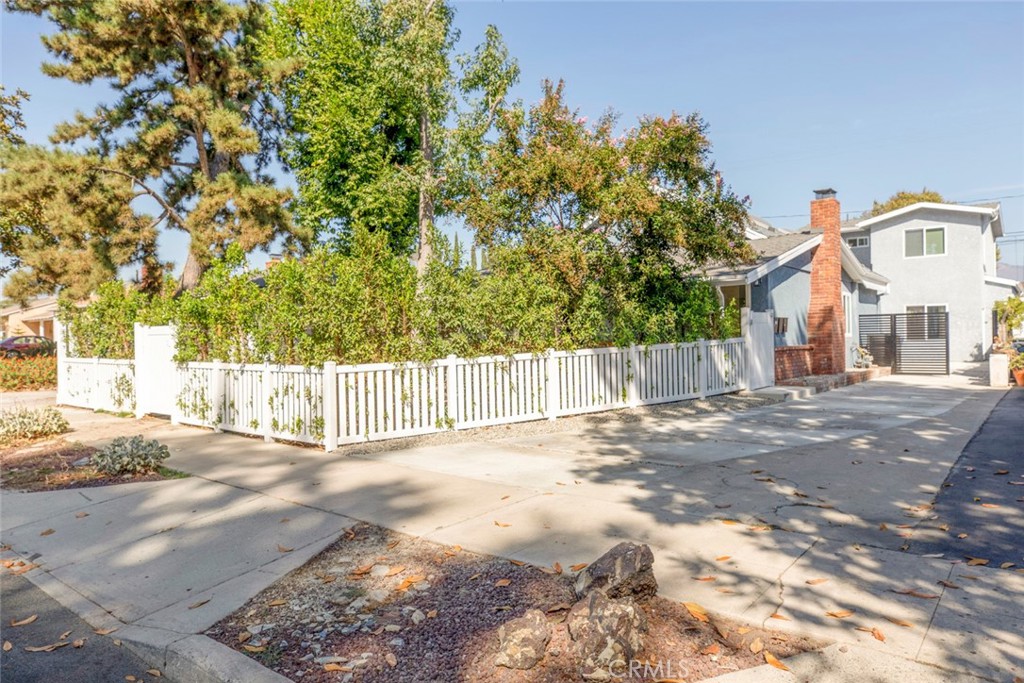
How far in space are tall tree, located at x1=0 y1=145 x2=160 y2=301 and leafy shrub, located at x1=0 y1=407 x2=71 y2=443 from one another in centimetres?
919

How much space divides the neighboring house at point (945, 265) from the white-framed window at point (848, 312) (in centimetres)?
545

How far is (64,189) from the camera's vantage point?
Answer: 17703 millimetres

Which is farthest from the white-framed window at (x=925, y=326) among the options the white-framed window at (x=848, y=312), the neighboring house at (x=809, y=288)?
the neighboring house at (x=809, y=288)

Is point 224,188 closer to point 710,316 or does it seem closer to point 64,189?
point 64,189

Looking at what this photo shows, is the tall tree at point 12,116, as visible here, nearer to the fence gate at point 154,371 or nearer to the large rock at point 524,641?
the fence gate at point 154,371

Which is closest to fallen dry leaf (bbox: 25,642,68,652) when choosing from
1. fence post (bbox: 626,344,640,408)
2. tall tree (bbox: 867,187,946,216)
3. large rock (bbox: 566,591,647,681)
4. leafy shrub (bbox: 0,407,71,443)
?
large rock (bbox: 566,591,647,681)

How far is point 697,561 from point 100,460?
21.6 ft

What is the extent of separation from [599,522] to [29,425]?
9.58 metres

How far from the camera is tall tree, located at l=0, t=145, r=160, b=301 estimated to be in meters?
17.5

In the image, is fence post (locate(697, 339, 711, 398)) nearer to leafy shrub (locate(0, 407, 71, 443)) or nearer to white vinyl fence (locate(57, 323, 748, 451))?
white vinyl fence (locate(57, 323, 748, 451))

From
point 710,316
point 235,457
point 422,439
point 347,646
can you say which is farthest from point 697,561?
point 710,316

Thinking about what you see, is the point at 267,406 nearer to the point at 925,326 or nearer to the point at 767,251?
the point at 767,251

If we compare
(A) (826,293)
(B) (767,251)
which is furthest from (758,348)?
(A) (826,293)

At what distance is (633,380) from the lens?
1213cm
